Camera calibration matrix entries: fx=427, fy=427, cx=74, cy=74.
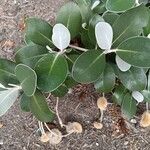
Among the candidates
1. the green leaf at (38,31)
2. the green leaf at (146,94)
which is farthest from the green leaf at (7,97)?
the green leaf at (146,94)

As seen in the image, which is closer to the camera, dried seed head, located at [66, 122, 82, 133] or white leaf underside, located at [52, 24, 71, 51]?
white leaf underside, located at [52, 24, 71, 51]

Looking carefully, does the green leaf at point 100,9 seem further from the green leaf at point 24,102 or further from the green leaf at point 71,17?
the green leaf at point 24,102

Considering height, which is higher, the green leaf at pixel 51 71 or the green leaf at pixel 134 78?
the green leaf at pixel 51 71

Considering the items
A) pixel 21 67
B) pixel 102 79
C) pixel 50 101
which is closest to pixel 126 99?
pixel 102 79

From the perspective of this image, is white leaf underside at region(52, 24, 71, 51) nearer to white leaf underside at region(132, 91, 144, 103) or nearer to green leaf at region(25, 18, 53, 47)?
green leaf at region(25, 18, 53, 47)

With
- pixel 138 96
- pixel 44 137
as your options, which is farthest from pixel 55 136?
pixel 138 96

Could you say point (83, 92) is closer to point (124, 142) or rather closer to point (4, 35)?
point (124, 142)

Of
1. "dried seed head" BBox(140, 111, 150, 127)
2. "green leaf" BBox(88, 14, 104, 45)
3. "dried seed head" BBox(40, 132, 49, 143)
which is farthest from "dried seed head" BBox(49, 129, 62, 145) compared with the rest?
"green leaf" BBox(88, 14, 104, 45)
